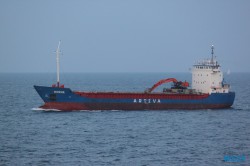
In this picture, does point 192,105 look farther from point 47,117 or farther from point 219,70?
point 47,117

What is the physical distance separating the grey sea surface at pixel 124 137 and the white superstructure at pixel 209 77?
3.46 metres

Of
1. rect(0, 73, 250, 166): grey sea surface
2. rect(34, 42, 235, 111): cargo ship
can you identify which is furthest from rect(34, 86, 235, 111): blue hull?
rect(0, 73, 250, 166): grey sea surface

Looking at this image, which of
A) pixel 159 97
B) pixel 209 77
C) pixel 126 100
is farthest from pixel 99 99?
pixel 209 77

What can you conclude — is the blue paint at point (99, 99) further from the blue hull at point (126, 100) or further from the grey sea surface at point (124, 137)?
the grey sea surface at point (124, 137)

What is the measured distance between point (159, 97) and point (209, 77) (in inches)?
340

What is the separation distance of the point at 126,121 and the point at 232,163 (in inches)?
844

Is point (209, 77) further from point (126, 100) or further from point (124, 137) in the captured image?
point (124, 137)

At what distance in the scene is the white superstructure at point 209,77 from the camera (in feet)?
213

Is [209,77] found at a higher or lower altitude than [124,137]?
higher

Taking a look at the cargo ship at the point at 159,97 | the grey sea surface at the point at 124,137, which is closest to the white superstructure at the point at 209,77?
the cargo ship at the point at 159,97

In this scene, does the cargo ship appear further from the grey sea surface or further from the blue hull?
the grey sea surface

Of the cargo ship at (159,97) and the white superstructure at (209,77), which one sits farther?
the white superstructure at (209,77)

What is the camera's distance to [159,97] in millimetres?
62219

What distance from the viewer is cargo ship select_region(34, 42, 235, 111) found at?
59531mm
